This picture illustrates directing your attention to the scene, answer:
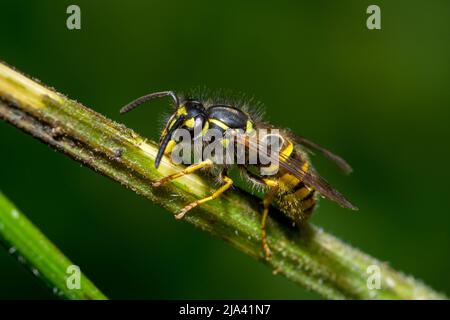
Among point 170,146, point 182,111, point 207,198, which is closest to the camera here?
point 207,198

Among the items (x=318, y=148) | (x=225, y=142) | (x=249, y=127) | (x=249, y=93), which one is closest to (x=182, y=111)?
(x=225, y=142)

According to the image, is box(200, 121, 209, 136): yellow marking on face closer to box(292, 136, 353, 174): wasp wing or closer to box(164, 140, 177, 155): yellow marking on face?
box(164, 140, 177, 155): yellow marking on face

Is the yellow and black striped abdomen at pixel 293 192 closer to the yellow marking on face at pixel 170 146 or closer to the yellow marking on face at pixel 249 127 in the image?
the yellow marking on face at pixel 249 127

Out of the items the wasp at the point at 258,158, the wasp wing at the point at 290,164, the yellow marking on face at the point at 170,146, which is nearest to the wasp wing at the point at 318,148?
the wasp at the point at 258,158

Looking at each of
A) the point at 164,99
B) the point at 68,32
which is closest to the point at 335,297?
the point at 164,99

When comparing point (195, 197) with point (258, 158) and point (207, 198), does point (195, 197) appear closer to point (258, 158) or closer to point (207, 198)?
point (207, 198)
